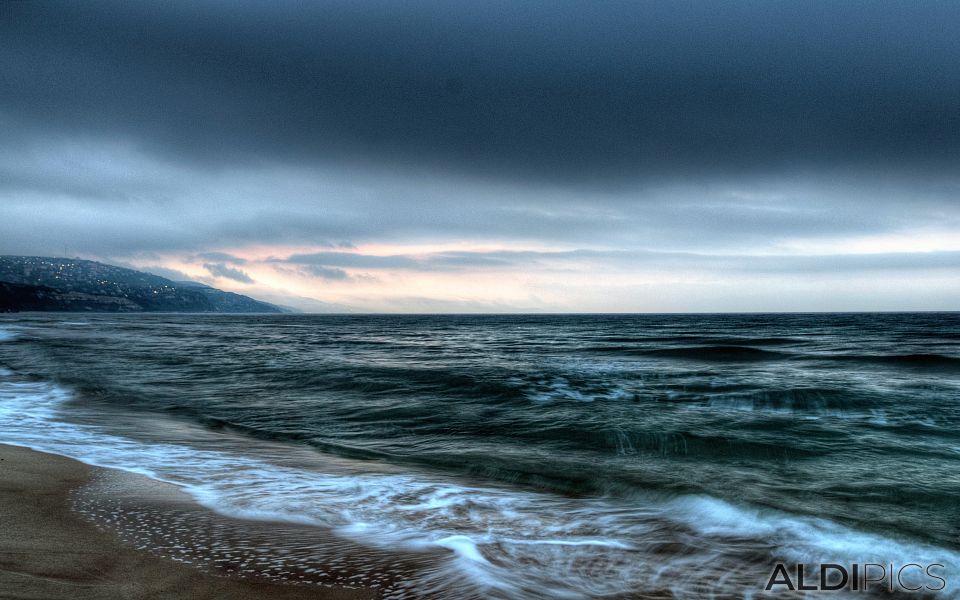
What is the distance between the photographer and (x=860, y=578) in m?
4.63

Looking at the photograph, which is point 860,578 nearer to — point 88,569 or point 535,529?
point 535,529

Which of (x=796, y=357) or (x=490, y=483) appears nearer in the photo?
(x=490, y=483)

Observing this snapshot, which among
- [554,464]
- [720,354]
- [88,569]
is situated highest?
[88,569]

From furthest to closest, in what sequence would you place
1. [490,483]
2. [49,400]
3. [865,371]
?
[865,371] → [49,400] → [490,483]

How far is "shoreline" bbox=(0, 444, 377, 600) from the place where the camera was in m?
3.48

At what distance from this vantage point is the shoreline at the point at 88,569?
3482mm

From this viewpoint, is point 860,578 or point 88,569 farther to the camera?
point 860,578

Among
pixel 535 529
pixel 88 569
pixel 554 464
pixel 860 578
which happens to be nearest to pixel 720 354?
pixel 554 464

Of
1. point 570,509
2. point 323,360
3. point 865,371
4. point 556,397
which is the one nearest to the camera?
point 570,509

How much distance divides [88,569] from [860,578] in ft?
20.6

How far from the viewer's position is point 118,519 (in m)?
4.97

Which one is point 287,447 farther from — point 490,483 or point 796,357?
point 796,357

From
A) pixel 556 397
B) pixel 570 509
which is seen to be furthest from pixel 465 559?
pixel 556 397

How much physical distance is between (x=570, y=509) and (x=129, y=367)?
877 inches
